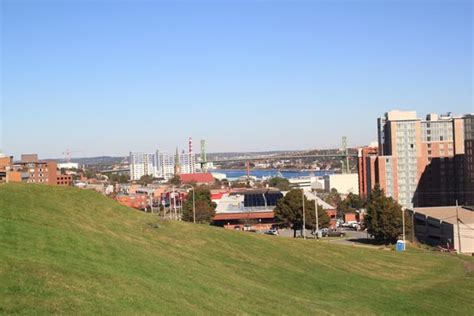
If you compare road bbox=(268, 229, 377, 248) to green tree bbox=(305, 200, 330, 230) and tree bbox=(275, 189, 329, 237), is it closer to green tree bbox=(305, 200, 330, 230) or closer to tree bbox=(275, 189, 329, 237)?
tree bbox=(275, 189, 329, 237)

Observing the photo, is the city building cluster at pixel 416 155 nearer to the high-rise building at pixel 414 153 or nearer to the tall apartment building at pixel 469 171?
the high-rise building at pixel 414 153

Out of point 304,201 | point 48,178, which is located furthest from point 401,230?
point 48,178

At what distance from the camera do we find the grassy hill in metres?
12.8

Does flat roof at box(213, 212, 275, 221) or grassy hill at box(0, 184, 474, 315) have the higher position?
grassy hill at box(0, 184, 474, 315)

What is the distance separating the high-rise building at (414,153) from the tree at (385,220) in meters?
34.9

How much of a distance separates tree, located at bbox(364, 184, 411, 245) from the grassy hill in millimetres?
12457

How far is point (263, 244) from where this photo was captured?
91.9ft

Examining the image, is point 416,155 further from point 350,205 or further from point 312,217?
point 312,217

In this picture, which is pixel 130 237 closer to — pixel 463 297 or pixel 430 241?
pixel 463 297

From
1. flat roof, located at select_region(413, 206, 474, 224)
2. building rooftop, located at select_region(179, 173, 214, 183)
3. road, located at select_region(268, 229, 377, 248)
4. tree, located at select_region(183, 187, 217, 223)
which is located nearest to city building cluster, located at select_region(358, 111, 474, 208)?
flat roof, located at select_region(413, 206, 474, 224)

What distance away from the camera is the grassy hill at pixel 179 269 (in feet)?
41.9

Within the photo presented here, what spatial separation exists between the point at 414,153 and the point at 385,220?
38.2m

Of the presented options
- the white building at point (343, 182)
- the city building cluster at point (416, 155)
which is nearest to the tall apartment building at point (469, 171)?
the city building cluster at point (416, 155)

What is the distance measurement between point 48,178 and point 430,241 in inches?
2685
